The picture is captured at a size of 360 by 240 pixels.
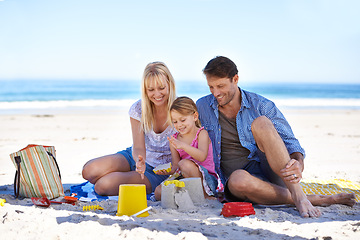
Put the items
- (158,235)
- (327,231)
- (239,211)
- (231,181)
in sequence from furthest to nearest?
(231,181)
(239,211)
(327,231)
(158,235)

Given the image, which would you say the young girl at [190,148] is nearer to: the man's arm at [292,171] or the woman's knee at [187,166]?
the woman's knee at [187,166]

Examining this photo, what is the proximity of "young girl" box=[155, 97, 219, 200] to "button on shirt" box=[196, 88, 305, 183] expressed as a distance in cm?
9

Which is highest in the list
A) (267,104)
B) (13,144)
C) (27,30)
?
(27,30)

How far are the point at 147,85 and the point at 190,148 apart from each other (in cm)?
81

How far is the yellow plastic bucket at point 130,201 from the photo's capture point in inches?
119

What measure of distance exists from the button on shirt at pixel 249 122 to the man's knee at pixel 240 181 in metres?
0.42

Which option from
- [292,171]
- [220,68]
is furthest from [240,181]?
[220,68]

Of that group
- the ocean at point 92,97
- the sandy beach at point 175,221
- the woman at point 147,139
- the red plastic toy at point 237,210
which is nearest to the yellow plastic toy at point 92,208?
the sandy beach at point 175,221

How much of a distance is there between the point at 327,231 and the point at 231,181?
89cm

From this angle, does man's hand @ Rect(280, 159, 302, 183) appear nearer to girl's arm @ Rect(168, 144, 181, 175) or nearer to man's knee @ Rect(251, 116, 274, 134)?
man's knee @ Rect(251, 116, 274, 134)

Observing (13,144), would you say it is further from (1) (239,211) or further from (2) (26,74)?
(2) (26,74)

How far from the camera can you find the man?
314cm

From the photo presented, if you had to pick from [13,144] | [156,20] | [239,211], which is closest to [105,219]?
[239,211]

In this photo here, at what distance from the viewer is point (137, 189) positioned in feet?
10.1
